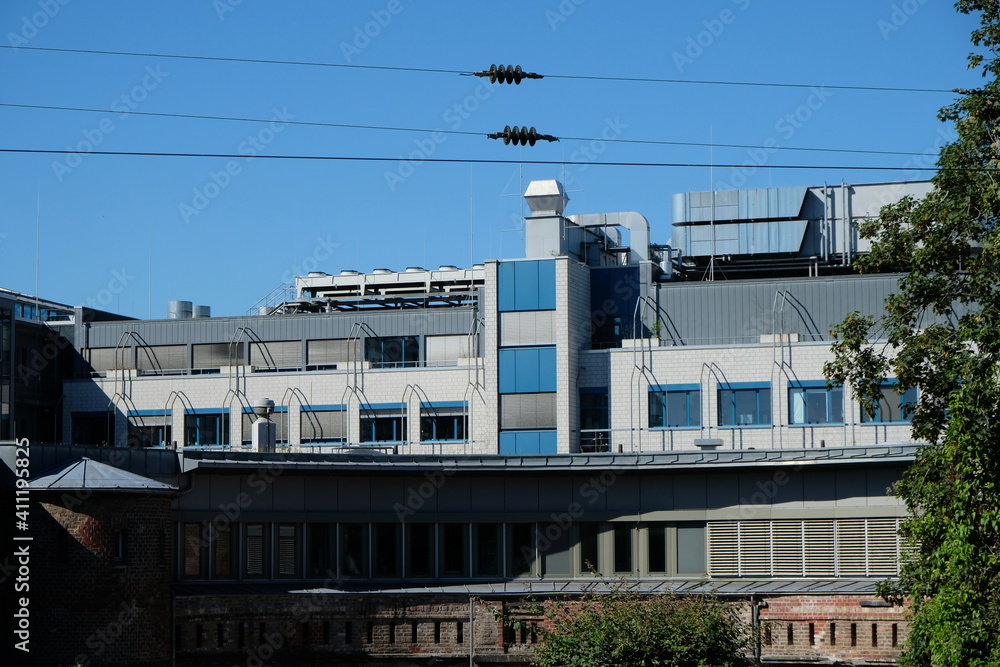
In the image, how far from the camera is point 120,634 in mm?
34500

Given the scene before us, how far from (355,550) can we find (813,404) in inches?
800

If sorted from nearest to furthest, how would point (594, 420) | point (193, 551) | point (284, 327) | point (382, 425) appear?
point (193, 551), point (594, 420), point (382, 425), point (284, 327)

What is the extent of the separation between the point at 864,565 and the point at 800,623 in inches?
150

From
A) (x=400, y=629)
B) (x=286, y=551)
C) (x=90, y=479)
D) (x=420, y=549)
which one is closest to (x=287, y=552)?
(x=286, y=551)

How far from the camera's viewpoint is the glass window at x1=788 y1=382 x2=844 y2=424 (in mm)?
53656

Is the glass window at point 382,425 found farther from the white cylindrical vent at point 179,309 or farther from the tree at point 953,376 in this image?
the tree at point 953,376

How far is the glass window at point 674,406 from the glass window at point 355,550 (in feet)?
56.4

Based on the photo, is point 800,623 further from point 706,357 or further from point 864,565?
point 706,357

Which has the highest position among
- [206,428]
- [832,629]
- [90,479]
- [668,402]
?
[668,402]

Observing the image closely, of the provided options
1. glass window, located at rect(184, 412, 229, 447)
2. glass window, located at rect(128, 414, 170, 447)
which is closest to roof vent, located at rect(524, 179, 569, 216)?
glass window, located at rect(184, 412, 229, 447)

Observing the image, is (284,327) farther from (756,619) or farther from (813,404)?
(756,619)

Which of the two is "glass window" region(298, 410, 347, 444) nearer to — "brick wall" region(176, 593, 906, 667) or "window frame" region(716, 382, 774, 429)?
"window frame" region(716, 382, 774, 429)

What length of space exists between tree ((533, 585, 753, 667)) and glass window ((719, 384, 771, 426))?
2214 centimetres

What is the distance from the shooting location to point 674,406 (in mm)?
55656
